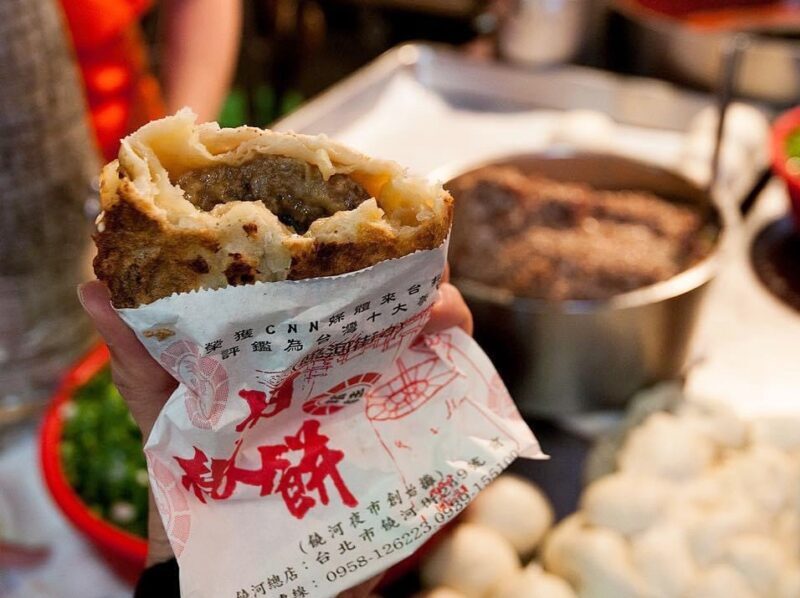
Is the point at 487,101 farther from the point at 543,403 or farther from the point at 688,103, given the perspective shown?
the point at 543,403

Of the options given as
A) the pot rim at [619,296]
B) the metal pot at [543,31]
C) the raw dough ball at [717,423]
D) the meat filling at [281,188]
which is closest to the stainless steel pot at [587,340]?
the pot rim at [619,296]

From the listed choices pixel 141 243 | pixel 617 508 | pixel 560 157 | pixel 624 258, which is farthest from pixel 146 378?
pixel 560 157

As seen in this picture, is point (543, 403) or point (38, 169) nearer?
point (38, 169)

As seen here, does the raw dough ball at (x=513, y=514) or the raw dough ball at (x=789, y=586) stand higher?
the raw dough ball at (x=789, y=586)

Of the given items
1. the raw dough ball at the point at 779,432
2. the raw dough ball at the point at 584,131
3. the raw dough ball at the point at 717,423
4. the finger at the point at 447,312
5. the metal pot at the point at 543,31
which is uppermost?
the finger at the point at 447,312

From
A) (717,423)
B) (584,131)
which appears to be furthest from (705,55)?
(717,423)

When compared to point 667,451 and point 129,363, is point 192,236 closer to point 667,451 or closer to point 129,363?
point 129,363

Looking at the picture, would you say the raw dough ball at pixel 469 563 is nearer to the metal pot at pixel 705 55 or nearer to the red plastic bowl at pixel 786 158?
the red plastic bowl at pixel 786 158

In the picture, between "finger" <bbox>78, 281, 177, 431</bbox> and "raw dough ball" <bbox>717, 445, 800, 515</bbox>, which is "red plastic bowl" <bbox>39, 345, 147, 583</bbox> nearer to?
"finger" <bbox>78, 281, 177, 431</bbox>
